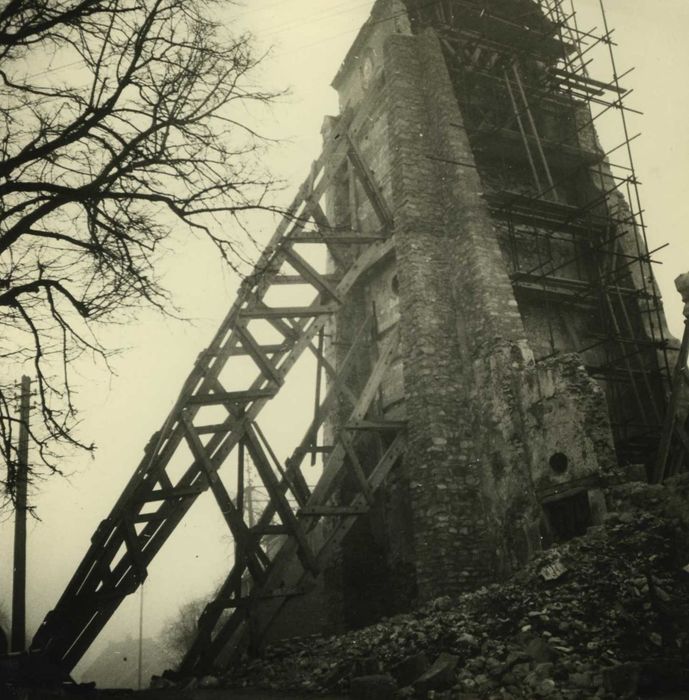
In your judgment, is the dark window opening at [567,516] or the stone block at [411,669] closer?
the stone block at [411,669]

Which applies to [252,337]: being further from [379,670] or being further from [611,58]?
[611,58]

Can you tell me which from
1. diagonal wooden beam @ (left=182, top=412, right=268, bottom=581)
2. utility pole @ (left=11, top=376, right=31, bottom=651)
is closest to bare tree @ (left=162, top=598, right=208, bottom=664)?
utility pole @ (left=11, top=376, right=31, bottom=651)

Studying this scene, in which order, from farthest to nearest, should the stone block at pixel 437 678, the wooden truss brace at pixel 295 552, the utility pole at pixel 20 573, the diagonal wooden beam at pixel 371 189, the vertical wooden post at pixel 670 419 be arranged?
the diagonal wooden beam at pixel 371 189
the utility pole at pixel 20 573
the vertical wooden post at pixel 670 419
the wooden truss brace at pixel 295 552
the stone block at pixel 437 678

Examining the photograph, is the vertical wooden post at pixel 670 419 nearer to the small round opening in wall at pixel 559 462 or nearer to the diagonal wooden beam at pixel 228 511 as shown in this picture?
the small round opening in wall at pixel 559 462

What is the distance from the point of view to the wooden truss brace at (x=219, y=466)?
7.07 m

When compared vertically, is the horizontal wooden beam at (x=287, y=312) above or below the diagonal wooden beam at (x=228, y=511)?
above

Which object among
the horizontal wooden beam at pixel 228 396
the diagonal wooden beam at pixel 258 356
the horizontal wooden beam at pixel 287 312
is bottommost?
the horizontal wooden beam at pixel 228 396

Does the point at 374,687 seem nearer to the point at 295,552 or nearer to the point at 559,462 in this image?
the point at 295,552

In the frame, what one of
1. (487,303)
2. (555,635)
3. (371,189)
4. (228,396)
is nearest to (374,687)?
(555,635)

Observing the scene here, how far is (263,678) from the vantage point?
21.9 ft

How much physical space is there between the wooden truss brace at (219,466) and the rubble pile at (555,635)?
1.67m

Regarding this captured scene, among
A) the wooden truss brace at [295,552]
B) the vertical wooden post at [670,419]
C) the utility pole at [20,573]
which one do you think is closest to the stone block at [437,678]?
the wooden truss brace at [295,552]

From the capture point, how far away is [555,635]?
5285 millimetres

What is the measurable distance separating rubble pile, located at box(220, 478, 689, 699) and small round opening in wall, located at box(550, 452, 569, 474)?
80 cm
